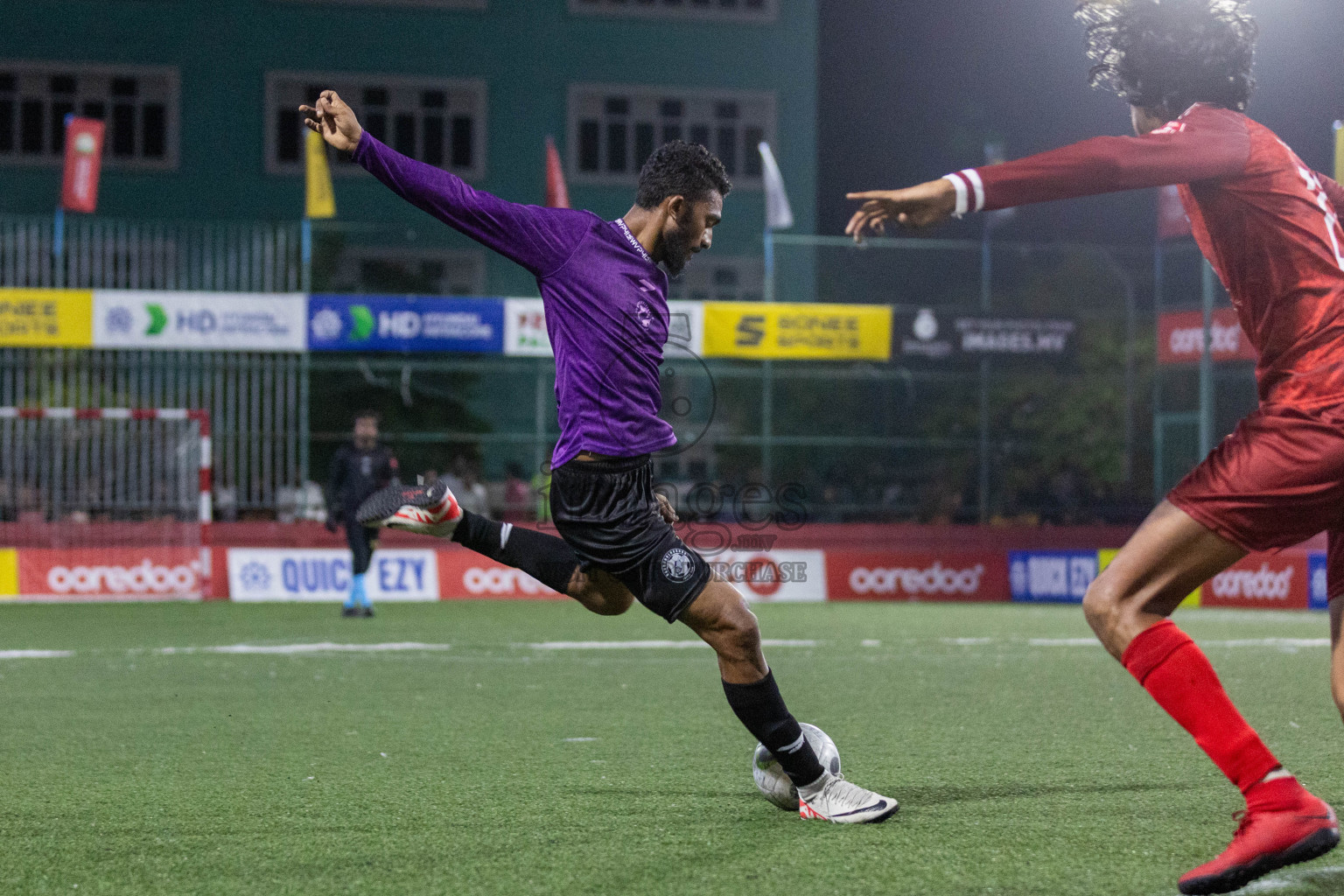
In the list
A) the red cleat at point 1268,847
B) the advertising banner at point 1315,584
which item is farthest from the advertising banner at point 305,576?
the red cleat at point 1268,847

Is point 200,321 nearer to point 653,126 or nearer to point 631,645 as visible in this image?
point 631,645

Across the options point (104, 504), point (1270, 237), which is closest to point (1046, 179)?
point (1270, 237)

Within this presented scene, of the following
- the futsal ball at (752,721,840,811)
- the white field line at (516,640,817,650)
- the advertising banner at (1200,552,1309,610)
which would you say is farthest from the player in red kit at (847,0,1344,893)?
the advertising banner at (1200,552,1309,610)

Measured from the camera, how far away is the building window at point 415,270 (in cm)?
2472

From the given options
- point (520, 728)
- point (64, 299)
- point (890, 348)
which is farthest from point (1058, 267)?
point (520, 728)

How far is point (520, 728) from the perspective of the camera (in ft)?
23.1

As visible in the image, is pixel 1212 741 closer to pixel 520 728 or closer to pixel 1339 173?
pixel 520 728

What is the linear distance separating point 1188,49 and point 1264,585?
50.2 ft

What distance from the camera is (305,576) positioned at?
1764cm

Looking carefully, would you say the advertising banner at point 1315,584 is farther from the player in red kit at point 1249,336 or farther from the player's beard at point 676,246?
the player's beard at point 676,246

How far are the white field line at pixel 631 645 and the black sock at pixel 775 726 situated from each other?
21.6ft

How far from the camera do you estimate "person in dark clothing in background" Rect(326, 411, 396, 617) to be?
48.1ft

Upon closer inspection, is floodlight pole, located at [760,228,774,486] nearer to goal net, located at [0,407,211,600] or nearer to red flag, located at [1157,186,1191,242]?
red flag, located at [1157,186,1191,242]

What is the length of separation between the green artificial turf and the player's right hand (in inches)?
84.1
